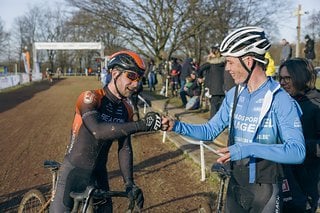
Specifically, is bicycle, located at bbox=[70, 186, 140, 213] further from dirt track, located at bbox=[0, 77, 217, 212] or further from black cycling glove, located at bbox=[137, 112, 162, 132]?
dirt track, located at bbox=[0, 77, 217, 212]

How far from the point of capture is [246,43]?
2770mm

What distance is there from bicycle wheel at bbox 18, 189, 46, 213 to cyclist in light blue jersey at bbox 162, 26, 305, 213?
6.73 feet

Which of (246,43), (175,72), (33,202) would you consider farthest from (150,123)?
(175,72)

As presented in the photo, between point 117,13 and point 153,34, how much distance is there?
9.87 feet

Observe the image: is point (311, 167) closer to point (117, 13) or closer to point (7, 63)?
point (117, 13)

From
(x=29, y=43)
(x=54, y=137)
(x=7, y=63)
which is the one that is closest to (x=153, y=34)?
(x=54, y=137)

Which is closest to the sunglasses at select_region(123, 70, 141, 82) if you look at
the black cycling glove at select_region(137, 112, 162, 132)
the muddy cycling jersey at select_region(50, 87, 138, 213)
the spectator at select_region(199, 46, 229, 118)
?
the muddy cycling jersey at select_region(50, 87, 138, 213)

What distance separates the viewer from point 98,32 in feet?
86.0

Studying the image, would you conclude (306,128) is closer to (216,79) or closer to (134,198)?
(134,198)

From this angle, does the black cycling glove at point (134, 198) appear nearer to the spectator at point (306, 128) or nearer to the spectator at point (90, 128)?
the spectator at point (90, 128)

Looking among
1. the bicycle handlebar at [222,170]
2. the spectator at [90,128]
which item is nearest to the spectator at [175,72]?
the spectator at [90,128]

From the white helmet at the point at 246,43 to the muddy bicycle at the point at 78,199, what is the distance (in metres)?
1.33

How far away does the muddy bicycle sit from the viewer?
9.54ft

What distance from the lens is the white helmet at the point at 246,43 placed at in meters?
2.77
